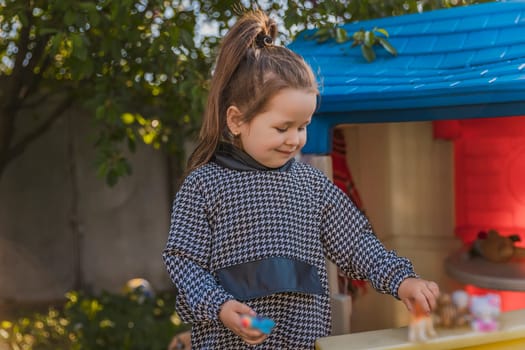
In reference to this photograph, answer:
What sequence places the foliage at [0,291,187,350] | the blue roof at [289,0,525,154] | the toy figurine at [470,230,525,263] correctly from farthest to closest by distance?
the foliage at [0,291,187,350] → the toy figurine at [470,230,525,263] → the blue roof at [289,0,525,154]

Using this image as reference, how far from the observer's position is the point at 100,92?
3.61 meters

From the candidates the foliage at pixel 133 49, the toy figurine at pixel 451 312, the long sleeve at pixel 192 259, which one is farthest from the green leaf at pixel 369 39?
the toy figurine at pixel 451 312

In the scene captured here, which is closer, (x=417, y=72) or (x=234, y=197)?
(x=234, y=197)

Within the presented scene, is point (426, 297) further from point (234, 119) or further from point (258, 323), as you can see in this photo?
point (234, 119)

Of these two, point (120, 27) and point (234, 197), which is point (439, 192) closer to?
point (120, 27)

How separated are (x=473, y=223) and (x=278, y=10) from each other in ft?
5.48

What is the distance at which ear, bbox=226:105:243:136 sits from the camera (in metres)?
1.98

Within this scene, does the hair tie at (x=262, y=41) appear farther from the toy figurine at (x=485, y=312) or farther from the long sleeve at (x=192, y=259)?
the toy figurine at (x=485, y=312)

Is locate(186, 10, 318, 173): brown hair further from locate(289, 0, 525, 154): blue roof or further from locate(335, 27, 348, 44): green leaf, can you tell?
locate(335, 27, 348, 44): green leaf

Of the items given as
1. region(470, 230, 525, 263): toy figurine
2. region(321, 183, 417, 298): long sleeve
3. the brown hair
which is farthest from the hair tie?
region(470, 230, 525, 263): toy figurine

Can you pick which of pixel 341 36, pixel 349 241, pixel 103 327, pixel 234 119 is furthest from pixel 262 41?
pixel 103 327

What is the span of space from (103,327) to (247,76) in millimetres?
2944

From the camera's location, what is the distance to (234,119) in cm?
199

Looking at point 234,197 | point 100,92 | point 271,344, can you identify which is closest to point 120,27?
point 100,92
